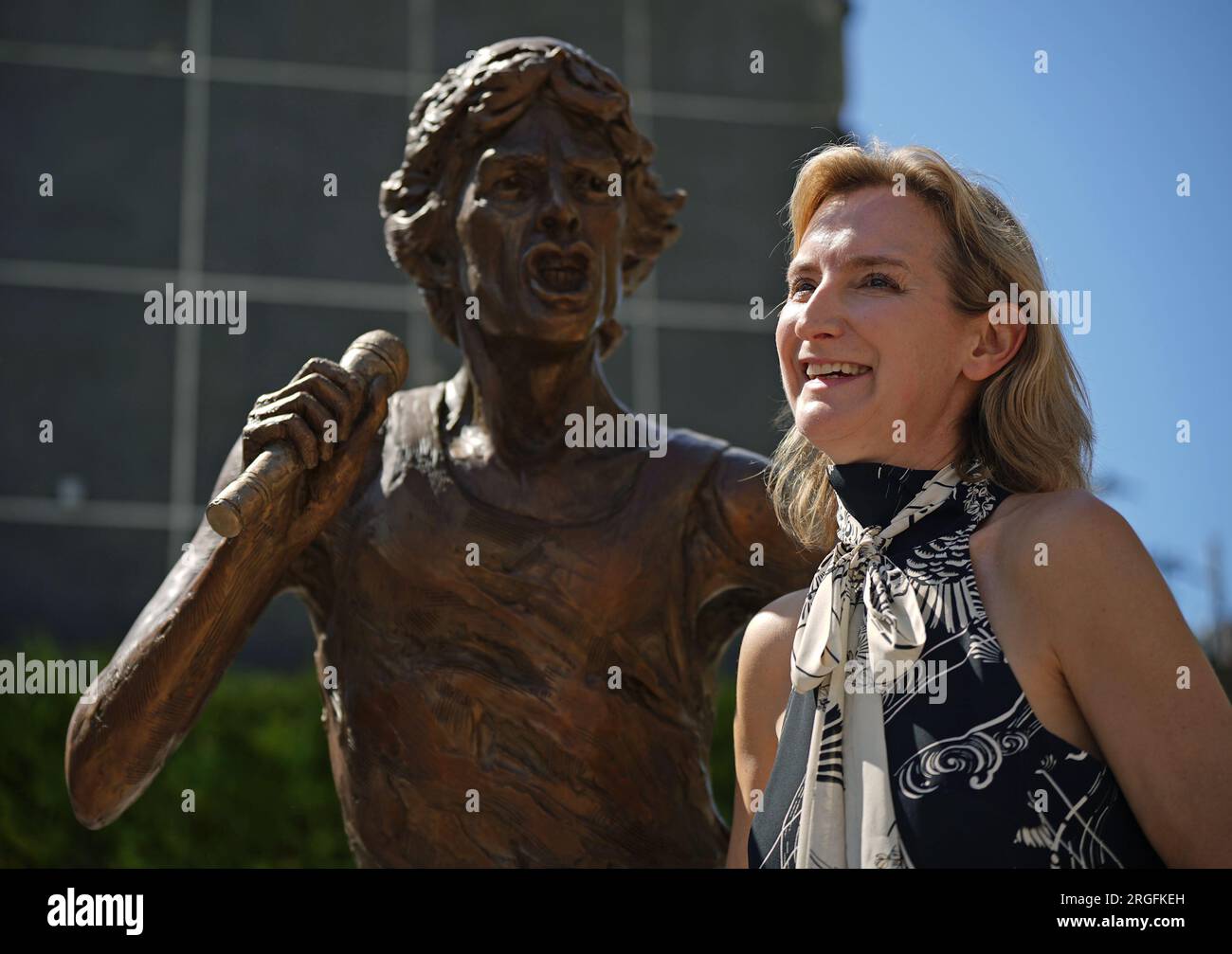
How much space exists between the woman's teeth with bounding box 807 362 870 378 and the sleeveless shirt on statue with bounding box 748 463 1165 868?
0.82 ft

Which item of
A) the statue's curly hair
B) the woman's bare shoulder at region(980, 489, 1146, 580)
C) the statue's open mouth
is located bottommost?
the woman's bare shoulder at region(980, 489, 1146, 580)

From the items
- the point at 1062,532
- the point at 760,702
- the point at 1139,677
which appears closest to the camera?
the point at 1139,677

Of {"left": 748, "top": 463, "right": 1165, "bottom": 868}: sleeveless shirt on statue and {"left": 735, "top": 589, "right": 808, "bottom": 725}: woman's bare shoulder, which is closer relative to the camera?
{"left": 748, "top": 463, "right": 1165, "bottom": 868}: sleeveless shirt on statue

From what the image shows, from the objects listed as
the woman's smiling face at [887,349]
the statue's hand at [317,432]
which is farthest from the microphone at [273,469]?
the woman's smiling face at [887,349]

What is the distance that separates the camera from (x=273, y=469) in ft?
11.1

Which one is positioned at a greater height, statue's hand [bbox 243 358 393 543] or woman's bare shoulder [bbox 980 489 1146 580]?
statue's hand [bbox 243 358 393 543]

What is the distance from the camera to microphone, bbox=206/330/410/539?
3256 mm

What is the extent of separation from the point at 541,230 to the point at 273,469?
90 centimetres

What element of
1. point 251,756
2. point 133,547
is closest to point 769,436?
point 133,547

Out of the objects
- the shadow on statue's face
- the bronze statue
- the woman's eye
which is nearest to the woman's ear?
the woman's eye

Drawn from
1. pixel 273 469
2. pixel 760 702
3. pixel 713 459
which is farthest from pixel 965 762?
pixel 713 459

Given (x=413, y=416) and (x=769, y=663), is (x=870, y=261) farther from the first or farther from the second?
(x=413, y=416)

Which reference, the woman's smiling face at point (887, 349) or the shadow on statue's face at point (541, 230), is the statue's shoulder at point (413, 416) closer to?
the shadow on statue's face at point (541, 230)

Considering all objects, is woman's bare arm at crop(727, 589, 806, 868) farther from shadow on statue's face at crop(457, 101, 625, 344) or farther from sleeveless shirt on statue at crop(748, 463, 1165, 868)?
shadow on statue's face at crop(457, 101, 625, 344)
